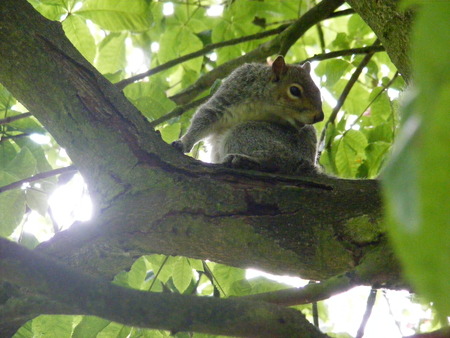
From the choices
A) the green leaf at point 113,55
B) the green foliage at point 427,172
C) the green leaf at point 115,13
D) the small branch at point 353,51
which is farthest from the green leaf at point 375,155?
the green foliage at point 427,172

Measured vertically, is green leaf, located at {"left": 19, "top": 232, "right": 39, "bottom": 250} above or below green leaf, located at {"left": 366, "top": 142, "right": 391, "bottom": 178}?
below

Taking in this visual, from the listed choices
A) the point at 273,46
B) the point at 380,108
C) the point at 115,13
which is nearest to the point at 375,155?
the point at 380,108

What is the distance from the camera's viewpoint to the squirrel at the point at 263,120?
12.1ft

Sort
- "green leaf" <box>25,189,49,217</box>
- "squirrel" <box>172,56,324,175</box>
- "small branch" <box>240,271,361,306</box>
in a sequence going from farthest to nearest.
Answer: "squirrel" <box>172,56,324,175</box> < "green leaf" <box>25,189,49,217</box> < "small branch" <box>240,271,361,306</box>

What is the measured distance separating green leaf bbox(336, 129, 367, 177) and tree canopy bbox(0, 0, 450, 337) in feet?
0.04

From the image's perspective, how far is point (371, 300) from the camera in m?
2.15

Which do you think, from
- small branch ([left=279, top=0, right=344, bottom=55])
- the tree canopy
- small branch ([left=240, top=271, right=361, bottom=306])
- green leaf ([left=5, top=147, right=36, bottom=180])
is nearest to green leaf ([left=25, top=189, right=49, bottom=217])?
the tree canopy

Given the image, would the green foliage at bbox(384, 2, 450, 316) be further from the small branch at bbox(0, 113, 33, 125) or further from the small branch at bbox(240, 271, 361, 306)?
the small branch at bbox(0, 113, 33, 125)

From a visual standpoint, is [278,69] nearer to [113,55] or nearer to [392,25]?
[113,55]

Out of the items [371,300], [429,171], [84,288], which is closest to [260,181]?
[371,300]

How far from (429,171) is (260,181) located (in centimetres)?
181

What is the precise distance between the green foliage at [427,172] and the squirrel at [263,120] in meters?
2.79

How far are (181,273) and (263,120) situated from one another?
1574 mm

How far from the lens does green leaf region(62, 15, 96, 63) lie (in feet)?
12.0
